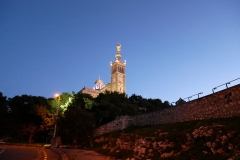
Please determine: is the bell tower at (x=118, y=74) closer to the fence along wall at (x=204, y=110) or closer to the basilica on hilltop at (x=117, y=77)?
the basilica on hilltop at (x=117, y=77)

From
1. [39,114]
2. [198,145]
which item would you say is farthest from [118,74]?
[198,145]

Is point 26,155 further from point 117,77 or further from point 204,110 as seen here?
point 117,77

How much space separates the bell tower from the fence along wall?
131103 millimetres

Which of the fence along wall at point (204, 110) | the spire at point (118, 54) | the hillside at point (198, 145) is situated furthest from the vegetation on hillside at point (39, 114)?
the spire at point (118, 54)

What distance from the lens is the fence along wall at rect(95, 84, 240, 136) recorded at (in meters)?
16.8

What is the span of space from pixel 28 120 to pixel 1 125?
220 inches

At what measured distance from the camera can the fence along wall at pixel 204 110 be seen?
16.8 metres

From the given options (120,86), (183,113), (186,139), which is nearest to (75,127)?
(183,113)

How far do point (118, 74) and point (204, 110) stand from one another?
143 metres

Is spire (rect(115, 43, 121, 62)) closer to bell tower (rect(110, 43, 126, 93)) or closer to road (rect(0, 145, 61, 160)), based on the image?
bell tower (rect(110, 43, 126, 93))

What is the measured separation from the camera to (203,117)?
1938cm

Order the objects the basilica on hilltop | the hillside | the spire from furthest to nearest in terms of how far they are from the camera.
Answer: the spire < the basilica on hilltop < the hillside

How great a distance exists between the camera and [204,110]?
19.5m

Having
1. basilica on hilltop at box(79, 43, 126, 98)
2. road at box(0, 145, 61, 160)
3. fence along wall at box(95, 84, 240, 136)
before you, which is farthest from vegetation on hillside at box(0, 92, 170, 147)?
basilica on hilltop at box(79, 43, 126, 98)
